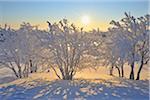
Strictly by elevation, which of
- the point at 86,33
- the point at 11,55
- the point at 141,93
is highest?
the point at 86,33

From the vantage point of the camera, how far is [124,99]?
14.0 feet

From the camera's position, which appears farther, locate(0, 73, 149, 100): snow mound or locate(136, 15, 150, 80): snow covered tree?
locate(136, 15, 150, 80): snow covered tree

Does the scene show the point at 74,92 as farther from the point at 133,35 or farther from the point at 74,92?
the point at 133,35

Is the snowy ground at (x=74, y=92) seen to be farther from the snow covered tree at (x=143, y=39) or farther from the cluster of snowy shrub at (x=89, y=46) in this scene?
the snow covered tree at (x=143, y=39)

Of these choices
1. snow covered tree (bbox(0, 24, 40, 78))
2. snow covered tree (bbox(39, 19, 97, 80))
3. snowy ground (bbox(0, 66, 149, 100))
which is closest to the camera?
snowy ground (bbox(0, 66, 149, 100))

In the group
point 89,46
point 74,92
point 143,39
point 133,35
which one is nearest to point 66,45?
point 89,46

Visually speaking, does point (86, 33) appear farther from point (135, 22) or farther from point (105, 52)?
point (135, 22)

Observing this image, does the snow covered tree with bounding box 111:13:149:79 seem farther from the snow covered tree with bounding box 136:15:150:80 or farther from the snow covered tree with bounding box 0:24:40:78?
the snow covered tree with bounding box 0:24:40:78

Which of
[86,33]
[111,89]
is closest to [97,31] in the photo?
[86,33]

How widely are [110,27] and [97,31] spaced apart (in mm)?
466

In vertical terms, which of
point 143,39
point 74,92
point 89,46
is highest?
point 143,39

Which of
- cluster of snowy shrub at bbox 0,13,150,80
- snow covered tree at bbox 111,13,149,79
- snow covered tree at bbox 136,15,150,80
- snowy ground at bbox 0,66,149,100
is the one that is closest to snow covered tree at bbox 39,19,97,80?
cluster of snowy shrub at bbox 0,13,150,80

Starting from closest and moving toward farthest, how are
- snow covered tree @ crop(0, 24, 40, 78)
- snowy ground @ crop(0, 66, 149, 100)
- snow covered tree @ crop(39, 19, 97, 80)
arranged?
snowy ground @ crop(0, 66, 149, 100) → snow covered tree @ crop(39, 19, 97, 80) → snow covered tree @ crop(0, 24, 40, 78)

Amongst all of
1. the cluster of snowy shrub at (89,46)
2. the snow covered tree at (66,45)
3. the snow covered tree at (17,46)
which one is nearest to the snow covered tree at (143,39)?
the cluster of snowy shrub at (89,46)
